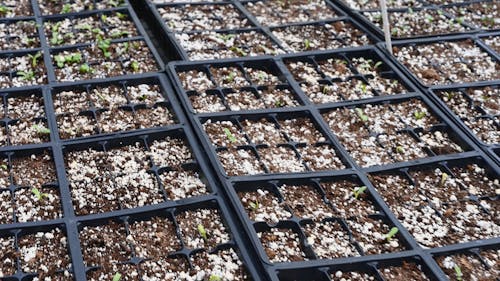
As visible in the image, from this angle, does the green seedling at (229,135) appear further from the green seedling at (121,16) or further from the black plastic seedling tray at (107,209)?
the green seedling at (121,16)

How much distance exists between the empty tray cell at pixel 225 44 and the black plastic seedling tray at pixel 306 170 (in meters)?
0.11

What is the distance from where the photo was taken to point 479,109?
2.48 m

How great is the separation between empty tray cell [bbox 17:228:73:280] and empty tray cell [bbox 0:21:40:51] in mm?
1240

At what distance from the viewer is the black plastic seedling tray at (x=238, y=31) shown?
2805 mm

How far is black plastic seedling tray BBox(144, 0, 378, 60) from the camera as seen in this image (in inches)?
110

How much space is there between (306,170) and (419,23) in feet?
4.52

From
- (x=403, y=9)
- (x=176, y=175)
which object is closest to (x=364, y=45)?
(x=403, y=9)

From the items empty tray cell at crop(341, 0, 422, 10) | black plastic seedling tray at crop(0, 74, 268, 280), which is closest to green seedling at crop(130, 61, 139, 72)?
black plastic seedling tray at crop(0, 74, 268, 280)

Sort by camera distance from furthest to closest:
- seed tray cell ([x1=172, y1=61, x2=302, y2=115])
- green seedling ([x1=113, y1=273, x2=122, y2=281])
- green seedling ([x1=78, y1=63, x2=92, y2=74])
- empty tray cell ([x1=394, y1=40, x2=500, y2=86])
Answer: empty tray cell ([x1=394, y1=40, x2=500, y2=86]) < green seedling ([x1=78, y1=63, x2=92, y2=74]) < seed tray cell ([x1=172, y1=61, x2=302, y2=115]) < green seedling ([x1=113, y1=273, x2=122, y2=281])

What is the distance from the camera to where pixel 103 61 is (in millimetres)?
2711

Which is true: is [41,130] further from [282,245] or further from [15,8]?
[15,8]

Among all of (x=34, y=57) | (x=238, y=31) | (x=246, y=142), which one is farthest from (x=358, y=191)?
(x=34, y=57)

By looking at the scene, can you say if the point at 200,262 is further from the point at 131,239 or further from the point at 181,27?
the point at 181,27

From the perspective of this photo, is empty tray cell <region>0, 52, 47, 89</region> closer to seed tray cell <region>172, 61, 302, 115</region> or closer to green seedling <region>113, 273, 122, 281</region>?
seed tray cell <region>172, 61, 302, 115</region>
